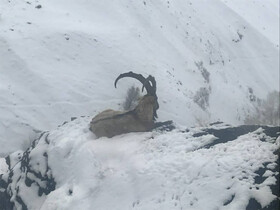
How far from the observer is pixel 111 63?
49.9 feet

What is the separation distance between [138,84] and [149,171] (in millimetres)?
8019

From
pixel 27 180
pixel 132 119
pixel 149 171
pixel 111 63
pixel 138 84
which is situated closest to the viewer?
pixel 149 171

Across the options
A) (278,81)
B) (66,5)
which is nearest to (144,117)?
(66,5)

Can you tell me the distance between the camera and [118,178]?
702cm

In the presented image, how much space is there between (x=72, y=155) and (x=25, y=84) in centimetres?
615

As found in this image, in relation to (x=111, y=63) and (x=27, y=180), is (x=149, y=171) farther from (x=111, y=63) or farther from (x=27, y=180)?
(x=111, y=63)

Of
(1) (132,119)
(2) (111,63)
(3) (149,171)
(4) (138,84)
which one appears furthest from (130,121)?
(2) (111,63)

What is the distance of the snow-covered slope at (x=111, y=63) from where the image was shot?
13117mm

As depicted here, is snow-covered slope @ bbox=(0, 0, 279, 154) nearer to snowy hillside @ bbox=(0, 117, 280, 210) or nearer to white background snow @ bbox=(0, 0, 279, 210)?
white background snow @ bbox=(0, 0, 279, 210)

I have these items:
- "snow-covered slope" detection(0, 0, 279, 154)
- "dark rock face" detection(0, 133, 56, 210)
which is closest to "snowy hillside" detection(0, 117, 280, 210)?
"dark rock face" detection(0, 133, 56, 210)

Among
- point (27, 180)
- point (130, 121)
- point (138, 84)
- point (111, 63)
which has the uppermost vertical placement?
point (130, 121)

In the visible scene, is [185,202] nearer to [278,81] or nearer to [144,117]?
[144,117]

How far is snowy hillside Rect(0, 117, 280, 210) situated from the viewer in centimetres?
597

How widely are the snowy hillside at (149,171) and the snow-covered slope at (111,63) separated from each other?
3473mm
